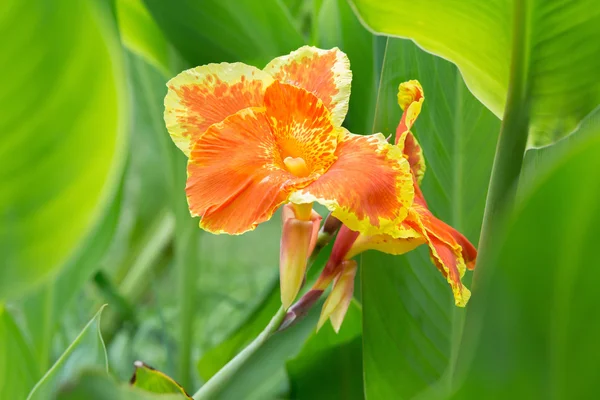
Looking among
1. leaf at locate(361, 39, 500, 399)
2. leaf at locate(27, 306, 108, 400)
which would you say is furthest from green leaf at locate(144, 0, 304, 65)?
leaf at locate(27, 306, 108, 400)

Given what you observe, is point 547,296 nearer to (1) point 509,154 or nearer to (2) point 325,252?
(1) point 509,154

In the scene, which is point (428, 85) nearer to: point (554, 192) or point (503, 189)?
point (503, 189)

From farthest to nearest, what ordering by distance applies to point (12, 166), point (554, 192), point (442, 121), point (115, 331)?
point (115, 331) → point (442, 121) → point (12, 166) → point (554, 192)

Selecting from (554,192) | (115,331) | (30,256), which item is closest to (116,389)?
(30,256)

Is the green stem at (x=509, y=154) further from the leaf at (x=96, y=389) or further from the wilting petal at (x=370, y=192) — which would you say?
the leaf at (x=96, y=389)

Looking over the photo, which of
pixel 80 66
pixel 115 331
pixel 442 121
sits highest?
pixel 80 66

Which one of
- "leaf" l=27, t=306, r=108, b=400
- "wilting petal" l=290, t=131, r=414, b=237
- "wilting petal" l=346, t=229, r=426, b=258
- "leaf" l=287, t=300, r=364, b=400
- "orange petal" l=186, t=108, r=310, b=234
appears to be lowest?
"leaf" l=287, t=300, r=364, b=400

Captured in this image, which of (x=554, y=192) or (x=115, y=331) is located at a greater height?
(x=554, y=192)

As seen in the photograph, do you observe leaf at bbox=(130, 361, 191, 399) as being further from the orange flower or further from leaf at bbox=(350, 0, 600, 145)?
leaf at bbox=(350, 0, 600, 145)
